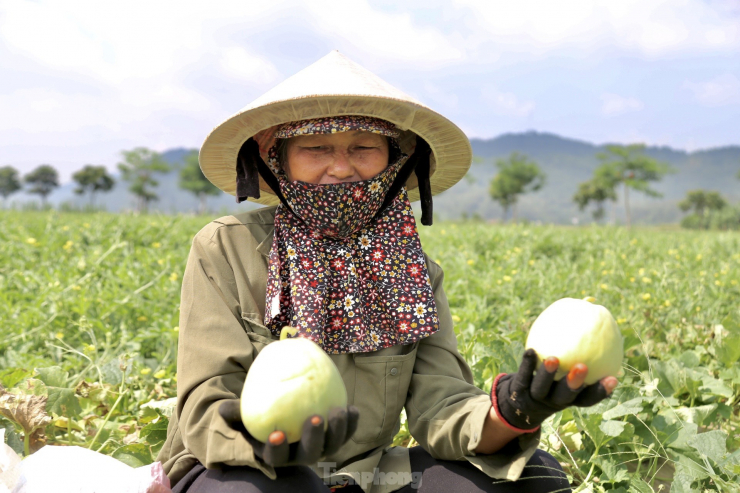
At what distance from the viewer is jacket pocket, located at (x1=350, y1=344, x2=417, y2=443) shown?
5.92 ft

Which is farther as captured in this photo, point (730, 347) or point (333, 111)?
point (730, 347)

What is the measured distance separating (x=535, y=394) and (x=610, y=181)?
6449cm

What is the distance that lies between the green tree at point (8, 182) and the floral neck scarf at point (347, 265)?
A: 133 m

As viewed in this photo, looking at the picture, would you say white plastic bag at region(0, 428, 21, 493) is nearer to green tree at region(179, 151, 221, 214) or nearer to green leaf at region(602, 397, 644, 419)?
green leaf at region(602, 397, 644, 419)

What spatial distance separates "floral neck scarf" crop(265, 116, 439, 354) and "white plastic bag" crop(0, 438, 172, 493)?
0.49m

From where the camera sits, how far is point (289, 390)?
1.22m

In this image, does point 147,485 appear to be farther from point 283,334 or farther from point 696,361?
point 696,361

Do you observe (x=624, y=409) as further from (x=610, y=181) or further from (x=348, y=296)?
(x=610, y=181)

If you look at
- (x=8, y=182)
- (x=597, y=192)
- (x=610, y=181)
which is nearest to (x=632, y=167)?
(x=610, y=181)

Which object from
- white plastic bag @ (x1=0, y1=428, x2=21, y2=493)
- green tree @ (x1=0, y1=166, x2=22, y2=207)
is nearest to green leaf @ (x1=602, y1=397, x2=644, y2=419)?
white plastic bag @ (x1=0, y1=428, x2=21, y2=493)

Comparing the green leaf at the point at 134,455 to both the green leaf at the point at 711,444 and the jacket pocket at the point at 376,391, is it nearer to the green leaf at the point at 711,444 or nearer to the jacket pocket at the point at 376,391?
the jacket pocket at the point at 376,391

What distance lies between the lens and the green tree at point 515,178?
258 ft

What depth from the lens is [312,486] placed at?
1.47 meters

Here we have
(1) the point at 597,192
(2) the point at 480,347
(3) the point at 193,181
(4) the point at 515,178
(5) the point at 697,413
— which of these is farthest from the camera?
(4) the point at 515,178
